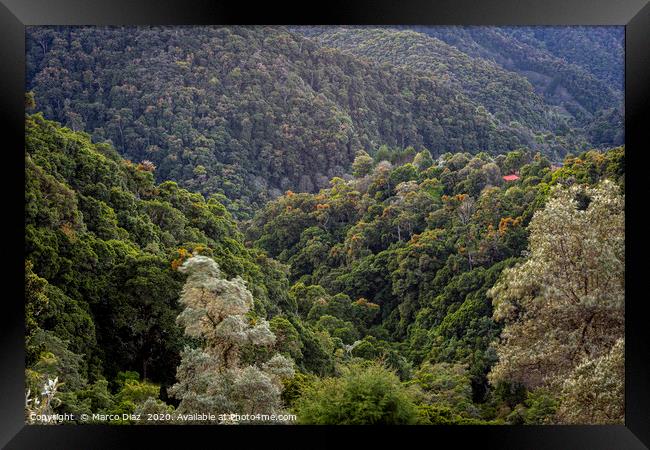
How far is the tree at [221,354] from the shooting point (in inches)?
270

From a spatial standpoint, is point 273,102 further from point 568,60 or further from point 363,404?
point 363,404

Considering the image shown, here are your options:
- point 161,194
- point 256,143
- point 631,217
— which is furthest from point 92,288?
point 631,217

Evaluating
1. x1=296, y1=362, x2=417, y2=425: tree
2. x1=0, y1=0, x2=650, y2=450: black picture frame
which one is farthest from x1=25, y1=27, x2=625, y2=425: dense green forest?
x1=0, y1=0, x2=650, y2=450: black picture frame

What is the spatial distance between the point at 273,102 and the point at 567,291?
4384 mm

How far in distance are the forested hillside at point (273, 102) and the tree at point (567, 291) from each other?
173cm

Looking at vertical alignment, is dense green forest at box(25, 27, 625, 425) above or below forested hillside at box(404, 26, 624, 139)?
below

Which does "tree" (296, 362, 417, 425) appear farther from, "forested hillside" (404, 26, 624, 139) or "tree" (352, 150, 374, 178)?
"forested hillside" (404, 26, 624, 139)

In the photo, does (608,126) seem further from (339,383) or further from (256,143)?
(339,383)

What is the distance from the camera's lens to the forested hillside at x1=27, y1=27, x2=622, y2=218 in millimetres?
8953

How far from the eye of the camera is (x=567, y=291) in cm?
715

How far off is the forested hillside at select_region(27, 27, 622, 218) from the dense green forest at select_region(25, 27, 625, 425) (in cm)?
3
